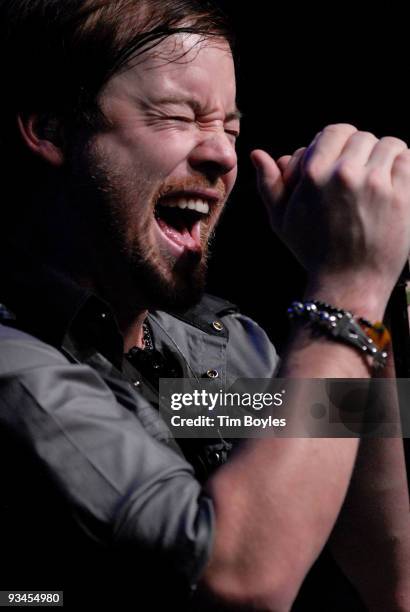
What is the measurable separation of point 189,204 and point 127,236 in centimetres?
14

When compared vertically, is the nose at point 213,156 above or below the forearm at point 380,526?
above

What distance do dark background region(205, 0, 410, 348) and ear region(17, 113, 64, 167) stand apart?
96 cm

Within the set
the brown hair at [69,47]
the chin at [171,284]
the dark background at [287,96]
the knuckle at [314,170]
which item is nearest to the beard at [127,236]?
the chin at [171,284]

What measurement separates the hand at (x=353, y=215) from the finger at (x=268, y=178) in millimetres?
46

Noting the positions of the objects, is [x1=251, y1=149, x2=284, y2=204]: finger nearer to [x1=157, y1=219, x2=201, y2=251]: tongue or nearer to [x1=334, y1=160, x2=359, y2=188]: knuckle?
[x1=334, y1=160, x2=359, y2=188]: knuckle

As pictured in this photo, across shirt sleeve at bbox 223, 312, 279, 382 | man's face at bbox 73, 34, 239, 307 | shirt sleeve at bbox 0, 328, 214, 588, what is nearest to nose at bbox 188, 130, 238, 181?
man's face at bbox 73, 34, 239, 307

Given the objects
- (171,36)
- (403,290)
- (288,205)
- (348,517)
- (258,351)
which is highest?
(171,36)

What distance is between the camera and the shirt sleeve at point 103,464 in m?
0.99

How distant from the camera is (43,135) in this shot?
1564 mm

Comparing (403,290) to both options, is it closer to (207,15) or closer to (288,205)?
(288,205)

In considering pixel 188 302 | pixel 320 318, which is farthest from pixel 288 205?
pixel 188 302

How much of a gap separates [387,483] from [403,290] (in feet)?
1.28

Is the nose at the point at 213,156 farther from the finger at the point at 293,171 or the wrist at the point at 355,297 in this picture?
the wrist at the point at 355,297

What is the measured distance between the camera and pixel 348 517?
1.53 meters
